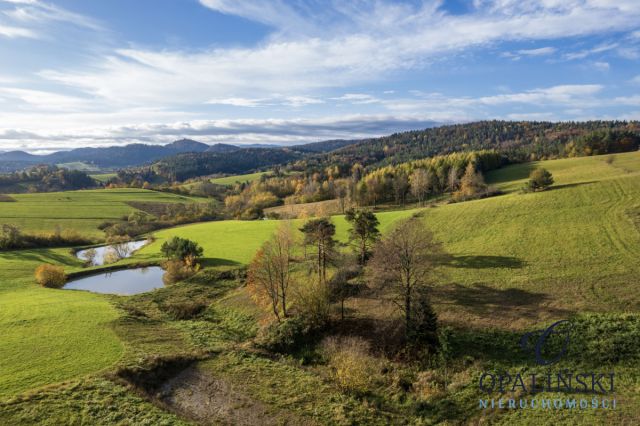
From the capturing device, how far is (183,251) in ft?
214

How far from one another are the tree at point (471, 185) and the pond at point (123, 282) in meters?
79.1

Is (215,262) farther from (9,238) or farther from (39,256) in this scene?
(9,238)

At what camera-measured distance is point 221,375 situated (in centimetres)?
2739

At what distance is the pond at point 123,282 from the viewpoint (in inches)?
2280

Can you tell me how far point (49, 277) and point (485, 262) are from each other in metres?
67.6

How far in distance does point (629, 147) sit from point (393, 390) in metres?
167

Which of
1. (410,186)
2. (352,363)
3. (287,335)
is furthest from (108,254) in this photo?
(410,186)

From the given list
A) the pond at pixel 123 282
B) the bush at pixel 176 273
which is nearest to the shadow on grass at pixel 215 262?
the bush at pixel 176 273

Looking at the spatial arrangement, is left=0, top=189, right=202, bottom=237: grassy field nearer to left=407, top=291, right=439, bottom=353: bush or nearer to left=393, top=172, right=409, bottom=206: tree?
left=393, top=172, right=409, bottom=206: tree

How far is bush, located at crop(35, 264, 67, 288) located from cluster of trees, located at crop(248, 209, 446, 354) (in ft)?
117

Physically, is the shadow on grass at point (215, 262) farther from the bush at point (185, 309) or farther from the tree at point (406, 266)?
the tree at point (406, 266)

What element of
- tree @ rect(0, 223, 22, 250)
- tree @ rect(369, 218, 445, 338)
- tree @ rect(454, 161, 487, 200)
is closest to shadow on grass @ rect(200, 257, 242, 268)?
tree @ rect(369, 218, 445, 338)

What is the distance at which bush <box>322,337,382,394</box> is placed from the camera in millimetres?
24953

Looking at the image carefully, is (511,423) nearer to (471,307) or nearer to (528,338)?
(528,338)
